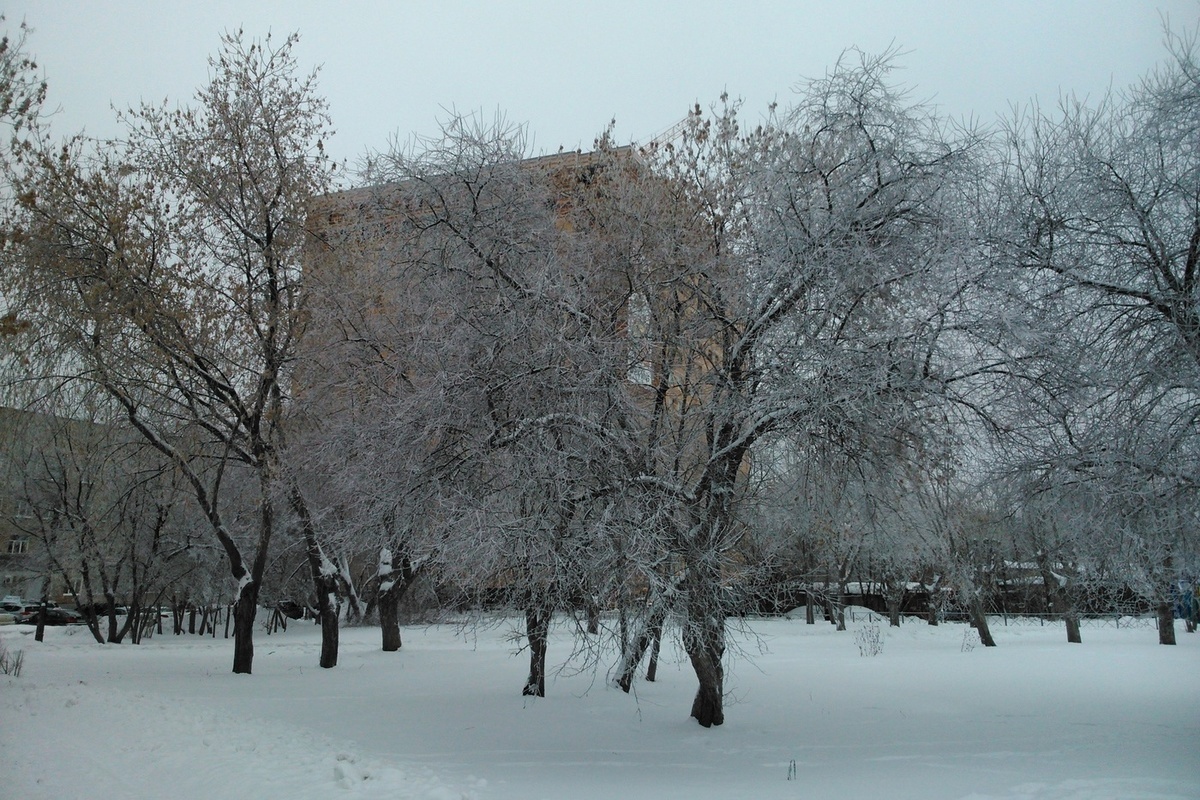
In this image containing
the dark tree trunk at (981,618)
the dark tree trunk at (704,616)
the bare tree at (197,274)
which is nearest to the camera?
the dark tree trunk at (704,616)

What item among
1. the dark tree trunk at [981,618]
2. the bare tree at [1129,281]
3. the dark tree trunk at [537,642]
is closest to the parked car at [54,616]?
the dark tree trunk at [537,642]

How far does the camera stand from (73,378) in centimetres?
1339

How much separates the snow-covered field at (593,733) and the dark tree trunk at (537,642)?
0.33 m

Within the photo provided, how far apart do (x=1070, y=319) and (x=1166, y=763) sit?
14.9ft

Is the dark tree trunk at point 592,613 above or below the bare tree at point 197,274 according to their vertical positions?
below

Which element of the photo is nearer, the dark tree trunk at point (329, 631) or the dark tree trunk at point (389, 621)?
the dark tree trunk at point (329, 631)

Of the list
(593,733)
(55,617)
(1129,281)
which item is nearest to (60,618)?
(55,617)

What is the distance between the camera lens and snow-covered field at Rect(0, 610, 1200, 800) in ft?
24.5

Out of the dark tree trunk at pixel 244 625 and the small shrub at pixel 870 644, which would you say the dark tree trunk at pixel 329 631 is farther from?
the small shrub at pixel 870 644

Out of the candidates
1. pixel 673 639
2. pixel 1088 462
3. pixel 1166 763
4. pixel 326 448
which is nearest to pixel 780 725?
pixel 673 639

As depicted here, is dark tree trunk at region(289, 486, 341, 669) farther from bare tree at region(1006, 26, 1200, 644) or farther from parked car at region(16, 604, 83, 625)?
parked car at region(16, 604, 83, 625)

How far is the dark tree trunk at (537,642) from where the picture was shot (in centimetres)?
860

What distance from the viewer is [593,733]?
10609 millimetres

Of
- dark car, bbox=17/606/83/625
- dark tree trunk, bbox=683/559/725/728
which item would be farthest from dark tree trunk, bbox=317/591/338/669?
dark car, bbox=17/606/83/625
